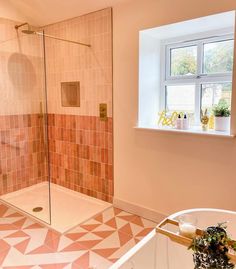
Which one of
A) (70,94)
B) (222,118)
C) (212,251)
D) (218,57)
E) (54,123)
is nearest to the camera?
(212,251)

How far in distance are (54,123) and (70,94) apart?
515 mm

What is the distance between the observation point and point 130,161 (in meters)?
2.70

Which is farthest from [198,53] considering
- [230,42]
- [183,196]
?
[183,196]

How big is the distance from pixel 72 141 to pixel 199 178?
1.69 metres

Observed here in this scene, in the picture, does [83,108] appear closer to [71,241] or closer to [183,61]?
[183,61]

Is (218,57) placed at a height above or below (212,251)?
above

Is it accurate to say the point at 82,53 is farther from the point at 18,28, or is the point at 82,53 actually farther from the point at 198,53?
the point at 198,53

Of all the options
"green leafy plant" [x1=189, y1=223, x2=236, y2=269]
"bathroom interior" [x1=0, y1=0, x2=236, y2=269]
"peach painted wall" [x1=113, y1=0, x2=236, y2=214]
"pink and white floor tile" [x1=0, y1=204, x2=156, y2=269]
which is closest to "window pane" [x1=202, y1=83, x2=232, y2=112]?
"bathroom interior" [x1=0, y1=0, x2=236, y2=269]

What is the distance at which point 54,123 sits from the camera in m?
3.44

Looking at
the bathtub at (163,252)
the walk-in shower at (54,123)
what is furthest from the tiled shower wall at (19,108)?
the bathtub at (163,252)

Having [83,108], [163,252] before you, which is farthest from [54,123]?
[163,252]

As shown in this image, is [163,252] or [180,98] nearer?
[163,252]

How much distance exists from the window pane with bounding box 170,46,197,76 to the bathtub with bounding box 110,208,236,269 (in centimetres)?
153

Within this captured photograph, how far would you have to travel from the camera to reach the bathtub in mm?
1251
